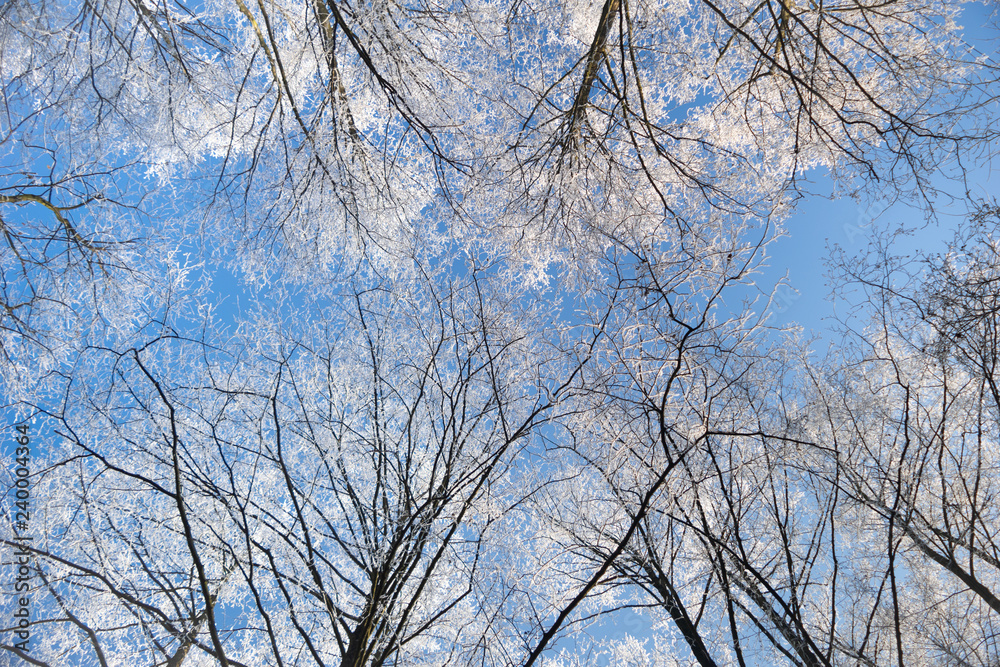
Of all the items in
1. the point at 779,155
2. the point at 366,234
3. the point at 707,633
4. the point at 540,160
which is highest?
the point at 779,155

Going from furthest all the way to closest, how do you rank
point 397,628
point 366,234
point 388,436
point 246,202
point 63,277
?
1. point 388,436
2. point 63,277
3. point 366,234
4. point 246,202
5. point 397,628

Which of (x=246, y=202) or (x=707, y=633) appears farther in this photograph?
(x=707, y=633)

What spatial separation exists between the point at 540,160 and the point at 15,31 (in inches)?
118

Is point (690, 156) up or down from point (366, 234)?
up

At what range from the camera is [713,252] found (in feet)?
6.27

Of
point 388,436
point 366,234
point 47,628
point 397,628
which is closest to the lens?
point 397,628

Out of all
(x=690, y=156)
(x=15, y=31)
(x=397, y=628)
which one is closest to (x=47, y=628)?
(x=397, y=628)

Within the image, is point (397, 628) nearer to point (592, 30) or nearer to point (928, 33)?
point (592, 30)

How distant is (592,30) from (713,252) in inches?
90.6

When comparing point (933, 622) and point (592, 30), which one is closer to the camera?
point (592, 30)

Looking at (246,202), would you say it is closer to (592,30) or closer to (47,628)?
(592,30)

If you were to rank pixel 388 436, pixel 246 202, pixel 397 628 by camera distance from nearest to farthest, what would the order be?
pixel 397 628, pixel 246 202, pixel 388 436

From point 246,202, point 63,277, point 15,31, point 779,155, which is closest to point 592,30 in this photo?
point 779,155

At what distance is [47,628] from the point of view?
12.5 ft
